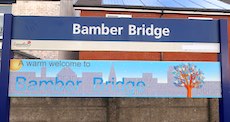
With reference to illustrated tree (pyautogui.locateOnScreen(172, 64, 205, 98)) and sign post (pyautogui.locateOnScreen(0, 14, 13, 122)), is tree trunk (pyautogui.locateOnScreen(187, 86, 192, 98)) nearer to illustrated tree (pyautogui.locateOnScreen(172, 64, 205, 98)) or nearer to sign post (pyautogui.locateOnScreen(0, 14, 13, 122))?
illustrated tree (pyautogui.locateOnScreen(172, 64, 205, 98))

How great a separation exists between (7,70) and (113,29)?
216cm

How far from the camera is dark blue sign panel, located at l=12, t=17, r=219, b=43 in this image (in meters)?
5.08

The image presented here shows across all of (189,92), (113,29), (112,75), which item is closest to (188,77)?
(189,92)

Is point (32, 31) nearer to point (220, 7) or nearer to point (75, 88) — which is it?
point (75, 88)

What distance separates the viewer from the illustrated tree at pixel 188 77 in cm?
521

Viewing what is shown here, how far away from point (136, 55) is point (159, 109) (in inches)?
256

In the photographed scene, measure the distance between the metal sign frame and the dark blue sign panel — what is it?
0.11 m

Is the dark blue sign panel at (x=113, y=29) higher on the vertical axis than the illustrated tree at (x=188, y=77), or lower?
higher

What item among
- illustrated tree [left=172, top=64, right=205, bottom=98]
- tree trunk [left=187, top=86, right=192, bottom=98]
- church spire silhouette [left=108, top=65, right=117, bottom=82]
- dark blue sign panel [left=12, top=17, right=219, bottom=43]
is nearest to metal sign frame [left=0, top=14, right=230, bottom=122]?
dark blue sign panel [left=12, top=17, right=219, bottom=43]

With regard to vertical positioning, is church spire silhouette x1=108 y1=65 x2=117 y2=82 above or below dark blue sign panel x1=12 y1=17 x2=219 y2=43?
below

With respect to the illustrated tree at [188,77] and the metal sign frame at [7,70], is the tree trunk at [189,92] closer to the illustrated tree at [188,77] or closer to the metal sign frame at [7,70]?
the illustrated tree at [188,77]

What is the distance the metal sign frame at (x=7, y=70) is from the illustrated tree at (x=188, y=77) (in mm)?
441

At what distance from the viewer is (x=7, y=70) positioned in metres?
4.92

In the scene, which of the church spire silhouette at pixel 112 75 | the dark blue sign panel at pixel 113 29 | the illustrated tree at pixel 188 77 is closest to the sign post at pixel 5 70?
the dark blue sign panel at pixel 113 29
